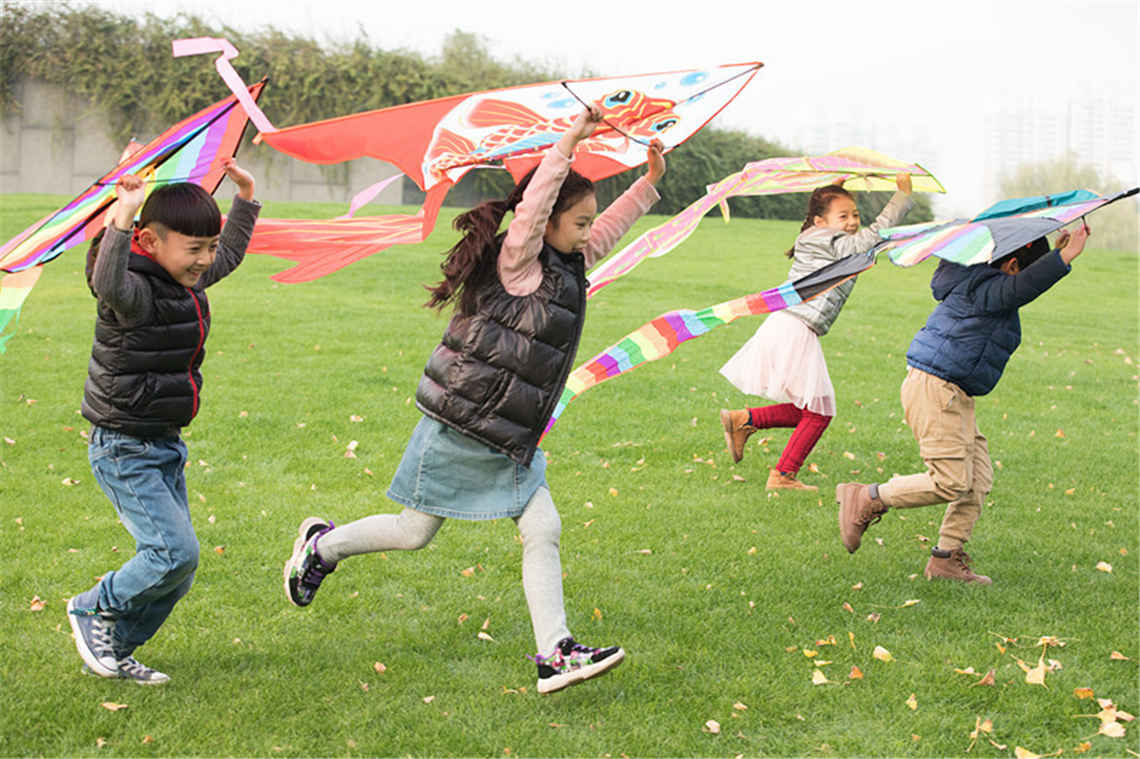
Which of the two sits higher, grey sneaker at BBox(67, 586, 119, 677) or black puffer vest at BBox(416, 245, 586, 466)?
black puffer vest at BBox(416, 245, 586, 466)

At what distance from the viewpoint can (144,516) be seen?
3777mm

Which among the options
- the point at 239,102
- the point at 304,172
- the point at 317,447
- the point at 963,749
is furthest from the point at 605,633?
the point at 304,172

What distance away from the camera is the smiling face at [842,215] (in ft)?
21.0

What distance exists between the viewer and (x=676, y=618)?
15.6 feet

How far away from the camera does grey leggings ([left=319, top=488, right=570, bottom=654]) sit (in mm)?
3779

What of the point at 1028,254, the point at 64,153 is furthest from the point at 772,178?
the point at 64,153

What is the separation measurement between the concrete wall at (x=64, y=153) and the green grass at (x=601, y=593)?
2008cm

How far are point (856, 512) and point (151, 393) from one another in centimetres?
340

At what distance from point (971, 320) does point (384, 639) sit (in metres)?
3.01

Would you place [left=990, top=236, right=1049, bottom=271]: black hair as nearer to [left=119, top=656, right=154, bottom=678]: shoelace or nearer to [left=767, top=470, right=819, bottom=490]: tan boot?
[left=767, top=470, right=819, bottom=490]: tan boot

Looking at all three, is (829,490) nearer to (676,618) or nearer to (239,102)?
(676,618)

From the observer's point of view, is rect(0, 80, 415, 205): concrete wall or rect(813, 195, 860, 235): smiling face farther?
rect(0, 80, 415, 205): concrete wall

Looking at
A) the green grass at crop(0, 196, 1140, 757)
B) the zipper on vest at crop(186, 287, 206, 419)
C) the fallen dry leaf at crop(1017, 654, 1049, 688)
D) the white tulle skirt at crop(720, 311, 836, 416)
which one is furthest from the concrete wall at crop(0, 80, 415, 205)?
the fallen dry leaf at crop(1017, 654, 1049, 688)

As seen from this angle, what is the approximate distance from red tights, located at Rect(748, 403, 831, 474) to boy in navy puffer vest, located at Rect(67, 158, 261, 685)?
164 inches
